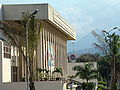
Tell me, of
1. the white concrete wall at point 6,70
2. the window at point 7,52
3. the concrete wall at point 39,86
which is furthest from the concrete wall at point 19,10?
the concrete wall at point 39,86

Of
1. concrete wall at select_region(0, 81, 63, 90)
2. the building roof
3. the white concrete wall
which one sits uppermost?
the building roof

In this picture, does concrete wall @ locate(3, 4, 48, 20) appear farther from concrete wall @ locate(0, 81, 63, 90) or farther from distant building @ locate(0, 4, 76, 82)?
concrete wall @ locate(0, 81, 63, 90)

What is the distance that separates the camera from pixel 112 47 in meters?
43.6

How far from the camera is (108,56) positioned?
45.5 meters

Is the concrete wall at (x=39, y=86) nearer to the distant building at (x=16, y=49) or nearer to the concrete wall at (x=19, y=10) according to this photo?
the distant building at (x=16, y=49)

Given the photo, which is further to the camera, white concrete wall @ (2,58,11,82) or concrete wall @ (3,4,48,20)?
concrete wall @ (3,4,48,20)

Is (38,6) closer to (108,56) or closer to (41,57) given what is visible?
(41,57)

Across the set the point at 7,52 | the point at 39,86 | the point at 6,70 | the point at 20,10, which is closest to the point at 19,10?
the point at 20,10

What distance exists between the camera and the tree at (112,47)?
43344 millimetres

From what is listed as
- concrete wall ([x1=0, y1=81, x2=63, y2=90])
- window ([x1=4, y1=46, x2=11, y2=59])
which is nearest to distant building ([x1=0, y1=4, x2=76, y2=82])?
window ([x1=4, y1=46, x2=11, y2=59])

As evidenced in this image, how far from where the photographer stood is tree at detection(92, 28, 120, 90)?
4334 centimetres

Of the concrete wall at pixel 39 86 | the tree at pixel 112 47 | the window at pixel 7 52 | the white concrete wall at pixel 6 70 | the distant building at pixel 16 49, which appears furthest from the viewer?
the tree at pixel 112 47

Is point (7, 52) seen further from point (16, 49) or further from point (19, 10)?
point (19, 10)

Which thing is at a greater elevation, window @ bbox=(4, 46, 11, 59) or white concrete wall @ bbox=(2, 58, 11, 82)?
window @ bbox=(4, 46, 11, 59)
